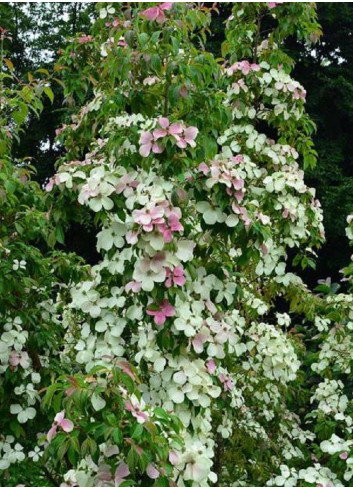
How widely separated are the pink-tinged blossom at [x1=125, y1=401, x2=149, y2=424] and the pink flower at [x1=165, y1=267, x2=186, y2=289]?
1.24 feet

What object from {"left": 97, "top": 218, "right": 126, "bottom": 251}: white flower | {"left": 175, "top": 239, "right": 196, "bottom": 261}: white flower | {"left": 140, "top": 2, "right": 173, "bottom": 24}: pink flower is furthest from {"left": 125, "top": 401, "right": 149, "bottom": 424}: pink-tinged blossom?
{"left": 140, "top": 2, "right": 173, "bottom": 24}: pink flower

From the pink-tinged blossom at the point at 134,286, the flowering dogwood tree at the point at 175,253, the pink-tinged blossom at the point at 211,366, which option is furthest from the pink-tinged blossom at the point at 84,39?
the pink-tinged blossom at the point at 211,366

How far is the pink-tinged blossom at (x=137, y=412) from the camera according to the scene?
4.12 ft

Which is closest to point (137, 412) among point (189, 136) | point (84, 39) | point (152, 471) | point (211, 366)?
point (152, 471)

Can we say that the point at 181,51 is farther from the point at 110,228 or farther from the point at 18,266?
the point at 18,266

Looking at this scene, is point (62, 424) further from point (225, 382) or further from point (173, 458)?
point (225, 382)

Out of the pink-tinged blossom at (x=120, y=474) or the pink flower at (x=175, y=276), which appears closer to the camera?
the pink-tinged blossom at (x=120, y=474)

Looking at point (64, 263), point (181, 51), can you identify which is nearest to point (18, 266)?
point (64, 263)

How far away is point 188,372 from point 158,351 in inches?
4.4

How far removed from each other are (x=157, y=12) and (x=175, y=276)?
28.2 inches

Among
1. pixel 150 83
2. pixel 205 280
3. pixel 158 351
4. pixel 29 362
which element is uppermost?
pixel 150 83

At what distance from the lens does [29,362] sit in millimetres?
2160

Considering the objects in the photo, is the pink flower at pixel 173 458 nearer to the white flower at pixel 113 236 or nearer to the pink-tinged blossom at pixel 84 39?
the white flower at pixel 113 236

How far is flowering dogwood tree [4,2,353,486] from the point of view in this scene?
133 centimetres
